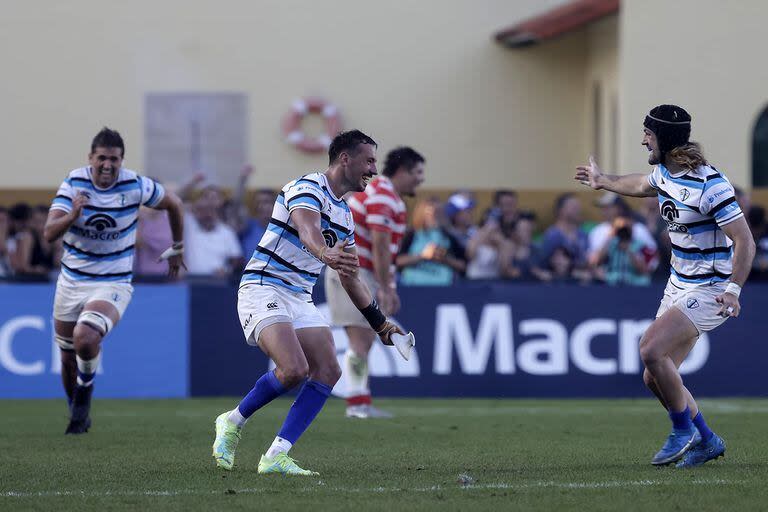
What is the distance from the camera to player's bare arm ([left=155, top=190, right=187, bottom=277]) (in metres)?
11.5

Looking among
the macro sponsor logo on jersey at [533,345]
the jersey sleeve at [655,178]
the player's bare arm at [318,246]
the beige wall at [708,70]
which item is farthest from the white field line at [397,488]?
the beige wall at [708,70]

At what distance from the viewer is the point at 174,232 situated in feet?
38.4

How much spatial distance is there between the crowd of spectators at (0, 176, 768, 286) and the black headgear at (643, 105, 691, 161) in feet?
23.8

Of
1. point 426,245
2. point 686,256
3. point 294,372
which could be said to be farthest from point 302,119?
point 294,372

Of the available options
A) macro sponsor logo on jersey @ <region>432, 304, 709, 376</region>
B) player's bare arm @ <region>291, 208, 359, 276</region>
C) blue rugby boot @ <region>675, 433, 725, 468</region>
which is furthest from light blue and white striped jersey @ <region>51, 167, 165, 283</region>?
macro sponsor logo on jersey @ <region>432, 304, 709, 376</region>

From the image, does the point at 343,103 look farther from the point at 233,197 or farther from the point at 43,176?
the point at 233,197

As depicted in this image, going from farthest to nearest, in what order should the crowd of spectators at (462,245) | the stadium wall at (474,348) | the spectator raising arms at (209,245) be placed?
1. the spectator raising arms at (209,245)
2. the crowd of spectators at (462,245)
3. the stadium wall at (474,348)

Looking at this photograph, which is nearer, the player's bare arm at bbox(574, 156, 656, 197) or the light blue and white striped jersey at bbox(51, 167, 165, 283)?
the player's bare arm at bbox(574, 156, 656, 197)

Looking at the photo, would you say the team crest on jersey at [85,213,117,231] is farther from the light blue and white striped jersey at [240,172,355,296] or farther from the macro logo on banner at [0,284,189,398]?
the macro logo on banner at [0,284,189,398]

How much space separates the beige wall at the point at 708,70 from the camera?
909 inches

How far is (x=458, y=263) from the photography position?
642 inches

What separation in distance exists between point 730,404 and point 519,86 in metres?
13.9

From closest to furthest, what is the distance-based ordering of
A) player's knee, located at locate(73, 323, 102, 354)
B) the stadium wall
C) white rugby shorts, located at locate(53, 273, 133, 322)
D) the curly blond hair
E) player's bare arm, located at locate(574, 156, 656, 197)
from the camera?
the curly blond hair, player's bare arm, located at locate(574, 156, 656, 197), player's knee, located at locate(73, 323, 102, 354), white rugby shorts, located at locate(53, 273, 133, 322), the stadium wall

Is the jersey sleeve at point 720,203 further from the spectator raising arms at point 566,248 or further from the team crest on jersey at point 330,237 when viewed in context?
the spectator raising arms at point 566,248
